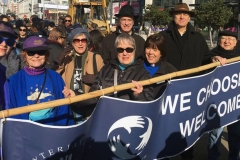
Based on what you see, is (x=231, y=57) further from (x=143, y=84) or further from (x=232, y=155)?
(x=143, y=84)

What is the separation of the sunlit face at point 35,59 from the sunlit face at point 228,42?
96.8 inches

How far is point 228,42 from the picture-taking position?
4.32 metres

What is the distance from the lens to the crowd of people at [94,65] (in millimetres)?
2857

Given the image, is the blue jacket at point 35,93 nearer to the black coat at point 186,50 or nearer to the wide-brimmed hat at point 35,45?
the wide-brimmed hat at point 35,45

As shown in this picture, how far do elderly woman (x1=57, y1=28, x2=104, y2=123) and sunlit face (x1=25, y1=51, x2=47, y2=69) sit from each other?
0.81 metres

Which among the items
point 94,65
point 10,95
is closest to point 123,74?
point 94,65

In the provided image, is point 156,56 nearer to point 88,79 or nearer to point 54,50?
point 88,79

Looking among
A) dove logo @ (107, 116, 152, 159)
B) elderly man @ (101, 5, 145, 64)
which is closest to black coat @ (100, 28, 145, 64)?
elderly man @ (101, 5, 145, 64)

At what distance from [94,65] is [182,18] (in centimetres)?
130

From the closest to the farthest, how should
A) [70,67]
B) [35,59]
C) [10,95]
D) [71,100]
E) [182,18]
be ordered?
[71,100] < [10,95] < [35,59] < [70,67] < [182,18]

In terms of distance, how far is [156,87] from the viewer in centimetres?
341

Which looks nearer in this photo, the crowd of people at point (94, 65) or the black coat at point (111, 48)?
the crowd of people at point (94, 65)

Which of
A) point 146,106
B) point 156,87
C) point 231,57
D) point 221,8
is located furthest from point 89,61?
point 221,8

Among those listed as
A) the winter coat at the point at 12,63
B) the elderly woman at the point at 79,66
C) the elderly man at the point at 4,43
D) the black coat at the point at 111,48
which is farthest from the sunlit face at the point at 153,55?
the winter coat at the point at 12,63
